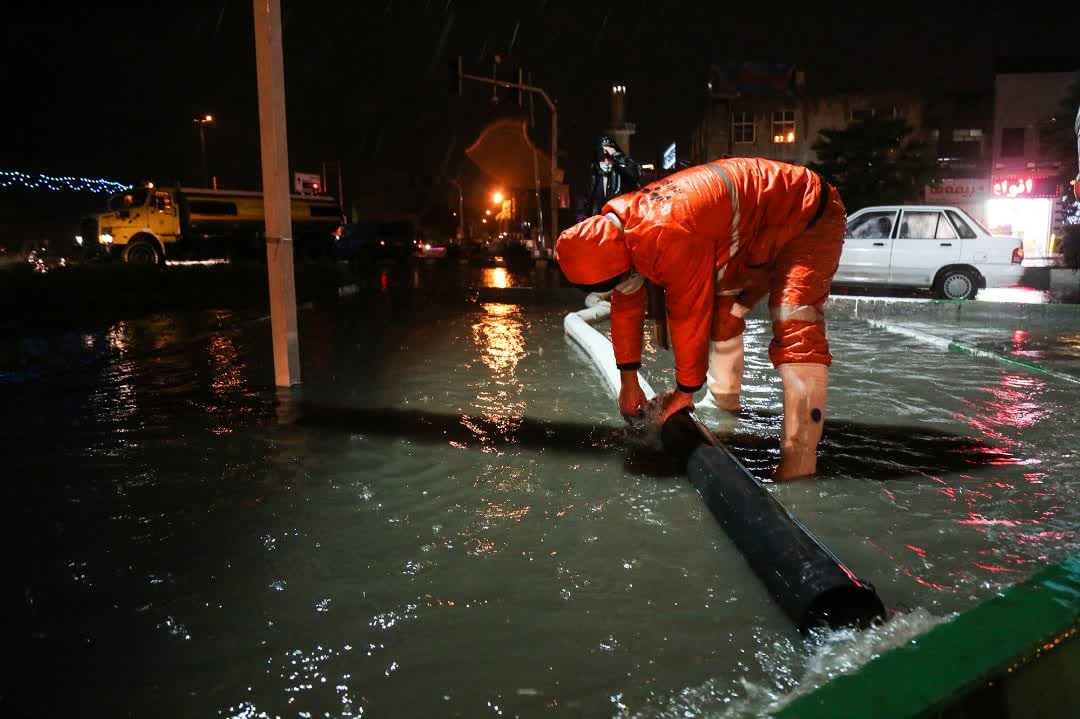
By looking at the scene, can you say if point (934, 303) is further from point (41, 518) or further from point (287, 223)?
point (41, 518)

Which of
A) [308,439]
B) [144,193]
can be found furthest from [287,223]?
[144,193]

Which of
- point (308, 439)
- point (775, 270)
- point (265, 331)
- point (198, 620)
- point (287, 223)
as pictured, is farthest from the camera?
point (265, 331)

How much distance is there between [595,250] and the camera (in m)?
3.51

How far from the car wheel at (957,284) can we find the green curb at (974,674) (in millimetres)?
12789

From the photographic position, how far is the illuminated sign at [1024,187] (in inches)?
880

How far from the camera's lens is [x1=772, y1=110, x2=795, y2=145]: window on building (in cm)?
3669

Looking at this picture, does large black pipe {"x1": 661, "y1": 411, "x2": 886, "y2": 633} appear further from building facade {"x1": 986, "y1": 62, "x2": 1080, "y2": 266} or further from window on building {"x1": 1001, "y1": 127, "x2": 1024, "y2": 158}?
window on building {"x1": 1001, "y1": 127, "x2": 1024, "y2": 158}

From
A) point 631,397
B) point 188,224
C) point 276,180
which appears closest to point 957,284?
point 631,397

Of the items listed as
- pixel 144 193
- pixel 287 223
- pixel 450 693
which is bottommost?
pixel 450 693

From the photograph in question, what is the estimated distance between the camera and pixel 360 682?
193cm

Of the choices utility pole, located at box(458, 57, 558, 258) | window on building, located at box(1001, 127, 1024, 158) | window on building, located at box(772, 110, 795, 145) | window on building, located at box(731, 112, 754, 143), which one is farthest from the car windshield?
window on building, located at box(1001, 127, 1024, 158)

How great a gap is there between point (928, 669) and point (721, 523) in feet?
4.30

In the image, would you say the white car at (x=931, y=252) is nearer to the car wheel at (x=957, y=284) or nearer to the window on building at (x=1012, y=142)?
the car wheel at (x=957, y=284)

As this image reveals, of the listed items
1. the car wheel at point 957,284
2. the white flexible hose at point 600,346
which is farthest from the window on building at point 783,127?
the white flexible hose at point 600,346
